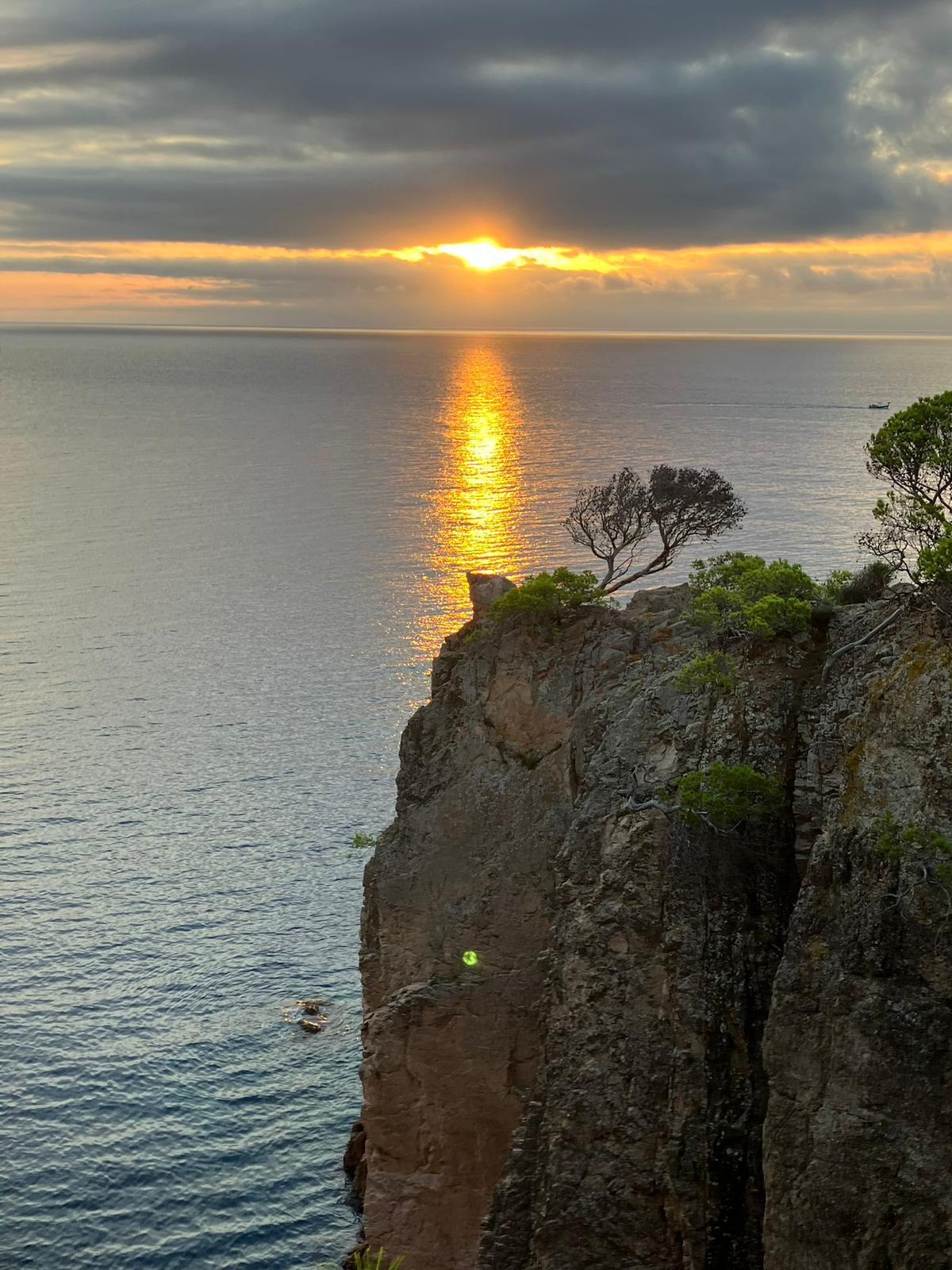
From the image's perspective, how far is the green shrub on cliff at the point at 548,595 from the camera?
3872cm

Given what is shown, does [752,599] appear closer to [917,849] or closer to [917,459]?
[917,459]

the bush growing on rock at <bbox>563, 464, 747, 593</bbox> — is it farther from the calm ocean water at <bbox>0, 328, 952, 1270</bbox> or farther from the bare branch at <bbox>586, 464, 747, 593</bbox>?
the calm ocean water at <bbox>0, 328, 952, 1270</bbox>

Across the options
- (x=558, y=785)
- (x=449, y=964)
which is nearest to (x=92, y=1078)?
(x=449, y=964)

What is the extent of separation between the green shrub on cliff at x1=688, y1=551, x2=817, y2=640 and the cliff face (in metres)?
0.79

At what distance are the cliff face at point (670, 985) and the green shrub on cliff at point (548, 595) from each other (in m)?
1.41

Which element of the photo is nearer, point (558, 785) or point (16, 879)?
point (558, 785)

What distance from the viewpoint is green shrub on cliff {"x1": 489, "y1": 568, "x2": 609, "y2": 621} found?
38719 millimetres

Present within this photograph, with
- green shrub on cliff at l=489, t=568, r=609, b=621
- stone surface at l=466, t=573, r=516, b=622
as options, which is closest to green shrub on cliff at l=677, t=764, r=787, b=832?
green shrub on cliff at l=489, t=568, r=609, b=621

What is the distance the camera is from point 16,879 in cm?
6241

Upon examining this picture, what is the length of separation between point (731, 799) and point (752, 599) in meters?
8.25

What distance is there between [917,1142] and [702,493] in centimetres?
4149

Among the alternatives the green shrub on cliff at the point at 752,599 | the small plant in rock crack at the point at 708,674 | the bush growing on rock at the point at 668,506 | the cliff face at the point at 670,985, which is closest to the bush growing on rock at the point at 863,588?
the green shrub on cliff at the point at 752,599

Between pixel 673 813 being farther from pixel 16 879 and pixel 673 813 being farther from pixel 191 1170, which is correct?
pixel 16 879

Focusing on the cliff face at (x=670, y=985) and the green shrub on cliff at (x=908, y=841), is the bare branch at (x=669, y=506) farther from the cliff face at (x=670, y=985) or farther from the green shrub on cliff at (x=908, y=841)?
the green shrub on cliff at (x=908, y=841)
